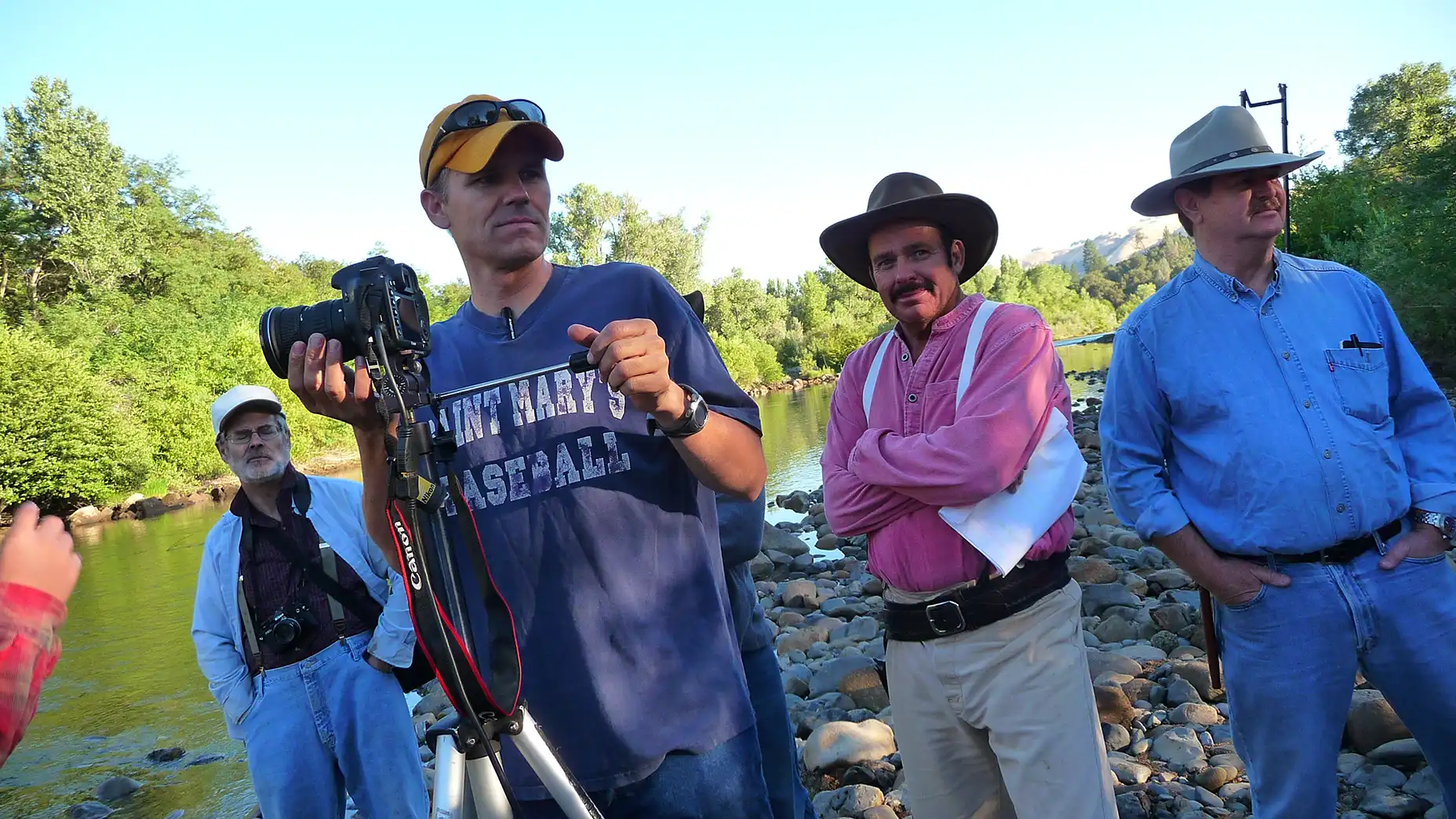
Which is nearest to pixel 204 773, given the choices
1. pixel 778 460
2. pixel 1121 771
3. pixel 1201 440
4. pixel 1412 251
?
pixel 1121 771

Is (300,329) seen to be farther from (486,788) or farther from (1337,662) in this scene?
(1337,662)

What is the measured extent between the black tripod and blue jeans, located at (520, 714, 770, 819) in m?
0.15

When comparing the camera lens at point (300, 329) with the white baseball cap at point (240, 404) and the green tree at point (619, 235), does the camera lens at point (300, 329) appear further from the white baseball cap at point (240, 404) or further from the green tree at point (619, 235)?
the green tree at point (619, 235)

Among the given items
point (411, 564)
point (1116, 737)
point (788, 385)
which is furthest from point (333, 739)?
point (788, 385)

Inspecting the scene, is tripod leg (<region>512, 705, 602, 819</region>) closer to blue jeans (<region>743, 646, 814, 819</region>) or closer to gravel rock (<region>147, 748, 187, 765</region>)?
blue jeans (<region>743, 646, 814, 819</region>)

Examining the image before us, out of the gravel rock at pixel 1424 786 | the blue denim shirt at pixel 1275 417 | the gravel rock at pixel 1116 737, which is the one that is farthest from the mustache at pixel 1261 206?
the gravel rock at pixel 1116 737

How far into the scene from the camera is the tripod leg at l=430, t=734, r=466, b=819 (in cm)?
157

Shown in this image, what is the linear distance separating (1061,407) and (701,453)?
135cm

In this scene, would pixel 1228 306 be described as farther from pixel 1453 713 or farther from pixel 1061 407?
pixel 1453 713

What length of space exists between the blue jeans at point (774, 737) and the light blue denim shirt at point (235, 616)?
1.33 metres

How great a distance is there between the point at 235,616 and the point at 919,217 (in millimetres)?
2920

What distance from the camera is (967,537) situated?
7.93 ft

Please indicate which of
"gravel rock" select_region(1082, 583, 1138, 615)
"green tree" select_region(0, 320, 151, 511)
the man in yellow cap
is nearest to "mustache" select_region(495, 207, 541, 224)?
the man in yellow cap

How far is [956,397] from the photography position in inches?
102
